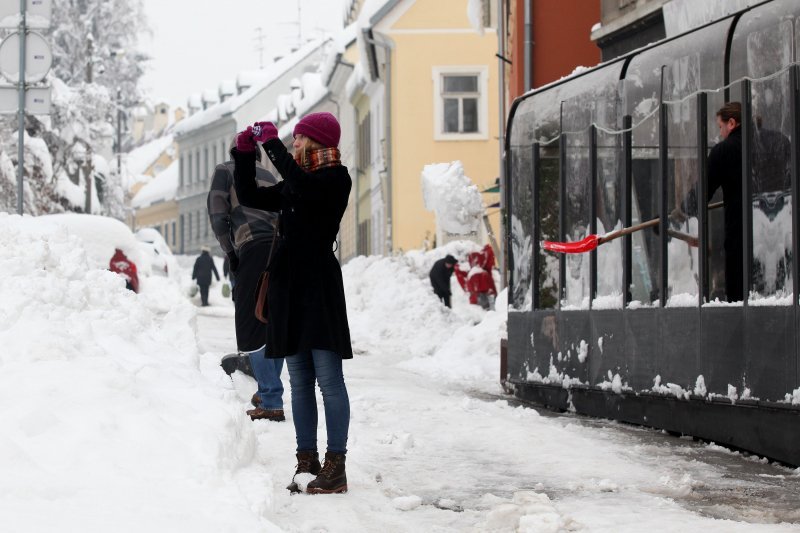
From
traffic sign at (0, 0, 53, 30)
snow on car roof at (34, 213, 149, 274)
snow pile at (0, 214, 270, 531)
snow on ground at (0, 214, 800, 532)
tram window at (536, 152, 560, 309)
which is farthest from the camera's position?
snow on car roof at (34, 213, 149, 274)

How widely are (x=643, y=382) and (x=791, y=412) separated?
7.12 feet

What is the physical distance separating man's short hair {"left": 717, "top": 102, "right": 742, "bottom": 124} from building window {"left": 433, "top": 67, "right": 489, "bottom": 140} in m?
29.3

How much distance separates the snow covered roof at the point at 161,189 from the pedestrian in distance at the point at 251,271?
89.1 metres

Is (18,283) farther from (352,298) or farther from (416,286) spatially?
(352,298)

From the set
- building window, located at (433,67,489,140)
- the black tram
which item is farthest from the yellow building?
the black tram

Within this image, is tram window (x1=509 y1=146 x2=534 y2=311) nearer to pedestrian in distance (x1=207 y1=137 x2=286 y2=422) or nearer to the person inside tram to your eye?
the person inside tram

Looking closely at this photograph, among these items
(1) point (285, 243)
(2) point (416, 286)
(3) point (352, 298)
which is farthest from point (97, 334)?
(3) point (352, 298)

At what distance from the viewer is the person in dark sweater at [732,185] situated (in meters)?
9.32

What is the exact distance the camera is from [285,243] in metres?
7.14

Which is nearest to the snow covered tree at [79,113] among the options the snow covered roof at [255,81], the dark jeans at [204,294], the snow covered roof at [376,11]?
the dark jeans at [204,294]

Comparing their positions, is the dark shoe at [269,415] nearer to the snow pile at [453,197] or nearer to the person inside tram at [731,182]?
the person inside tram at [731,182]

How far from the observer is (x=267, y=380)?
959 centimetres

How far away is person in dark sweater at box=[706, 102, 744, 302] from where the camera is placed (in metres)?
9.32

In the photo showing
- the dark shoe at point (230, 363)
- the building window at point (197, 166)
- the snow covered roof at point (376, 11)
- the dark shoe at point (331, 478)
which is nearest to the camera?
the dark shoe at point (331, 478)
